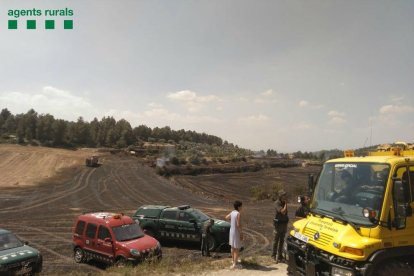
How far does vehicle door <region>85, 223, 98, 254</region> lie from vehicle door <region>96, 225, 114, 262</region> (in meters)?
0.25

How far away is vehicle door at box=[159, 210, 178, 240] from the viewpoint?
16.3 metres

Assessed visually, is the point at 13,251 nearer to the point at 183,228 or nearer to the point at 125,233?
the point at 125,233

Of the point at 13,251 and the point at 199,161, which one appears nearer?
the point at 13,251

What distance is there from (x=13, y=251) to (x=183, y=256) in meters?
6.11

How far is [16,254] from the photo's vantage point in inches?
472

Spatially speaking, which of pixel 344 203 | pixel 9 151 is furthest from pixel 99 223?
pixel 9 151

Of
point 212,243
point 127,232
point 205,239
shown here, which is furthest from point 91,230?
point 212,243

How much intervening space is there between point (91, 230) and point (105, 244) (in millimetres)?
1094

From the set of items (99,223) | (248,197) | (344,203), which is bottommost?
(248,197)

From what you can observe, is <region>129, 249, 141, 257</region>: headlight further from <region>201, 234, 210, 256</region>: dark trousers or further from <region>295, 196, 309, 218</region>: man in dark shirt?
<region>295, 196, 309, 218</region>: man in dark shirt

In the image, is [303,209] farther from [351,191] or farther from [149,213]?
[149,213]

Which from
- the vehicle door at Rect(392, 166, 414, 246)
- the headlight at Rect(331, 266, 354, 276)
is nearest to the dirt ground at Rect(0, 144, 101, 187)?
the headlight at Rect(331, 266, 354, 276)

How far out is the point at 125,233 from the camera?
44.2 ft

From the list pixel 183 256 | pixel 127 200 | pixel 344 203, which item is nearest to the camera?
pixel 344 203
